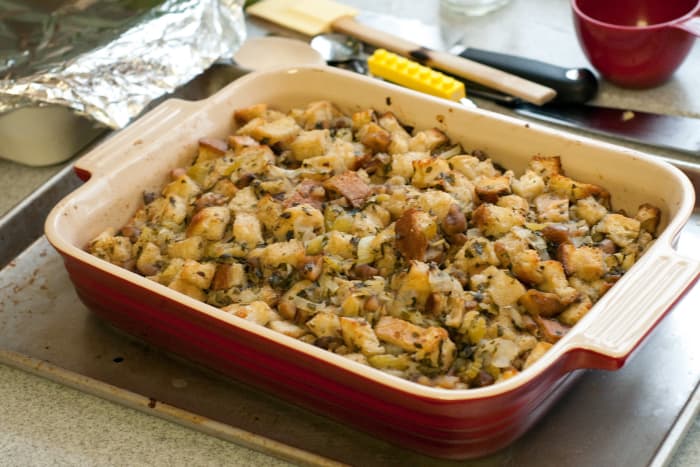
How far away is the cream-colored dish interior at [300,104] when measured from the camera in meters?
1.19

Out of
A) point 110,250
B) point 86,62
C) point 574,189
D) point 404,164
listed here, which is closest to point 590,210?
point 574,189

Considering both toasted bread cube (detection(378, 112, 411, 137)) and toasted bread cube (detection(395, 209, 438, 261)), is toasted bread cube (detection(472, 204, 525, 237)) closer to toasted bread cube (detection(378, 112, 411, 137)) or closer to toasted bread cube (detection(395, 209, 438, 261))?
toasted bread cube (detection(395, 209, 438, 261))

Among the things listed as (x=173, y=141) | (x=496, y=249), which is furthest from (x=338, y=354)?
(x=173, y=141)

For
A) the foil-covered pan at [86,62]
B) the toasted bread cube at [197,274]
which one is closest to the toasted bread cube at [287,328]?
the toasted bread cube at [197,274]

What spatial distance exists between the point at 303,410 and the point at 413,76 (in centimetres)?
71

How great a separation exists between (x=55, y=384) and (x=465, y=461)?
53 centimetres

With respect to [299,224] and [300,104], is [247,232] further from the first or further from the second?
[300,104]

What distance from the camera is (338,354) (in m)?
1.02

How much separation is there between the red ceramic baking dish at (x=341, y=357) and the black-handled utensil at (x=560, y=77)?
1.14 feet

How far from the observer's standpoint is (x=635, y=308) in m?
0.96

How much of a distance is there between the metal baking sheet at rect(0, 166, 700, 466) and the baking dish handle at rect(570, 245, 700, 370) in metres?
0.12

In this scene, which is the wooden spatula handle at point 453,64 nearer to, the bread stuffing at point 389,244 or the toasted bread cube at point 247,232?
the bread stuffing at point 389,244

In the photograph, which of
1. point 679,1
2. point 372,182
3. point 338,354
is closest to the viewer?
point 338,354

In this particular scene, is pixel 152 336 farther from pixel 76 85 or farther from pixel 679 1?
pixel 679 1
